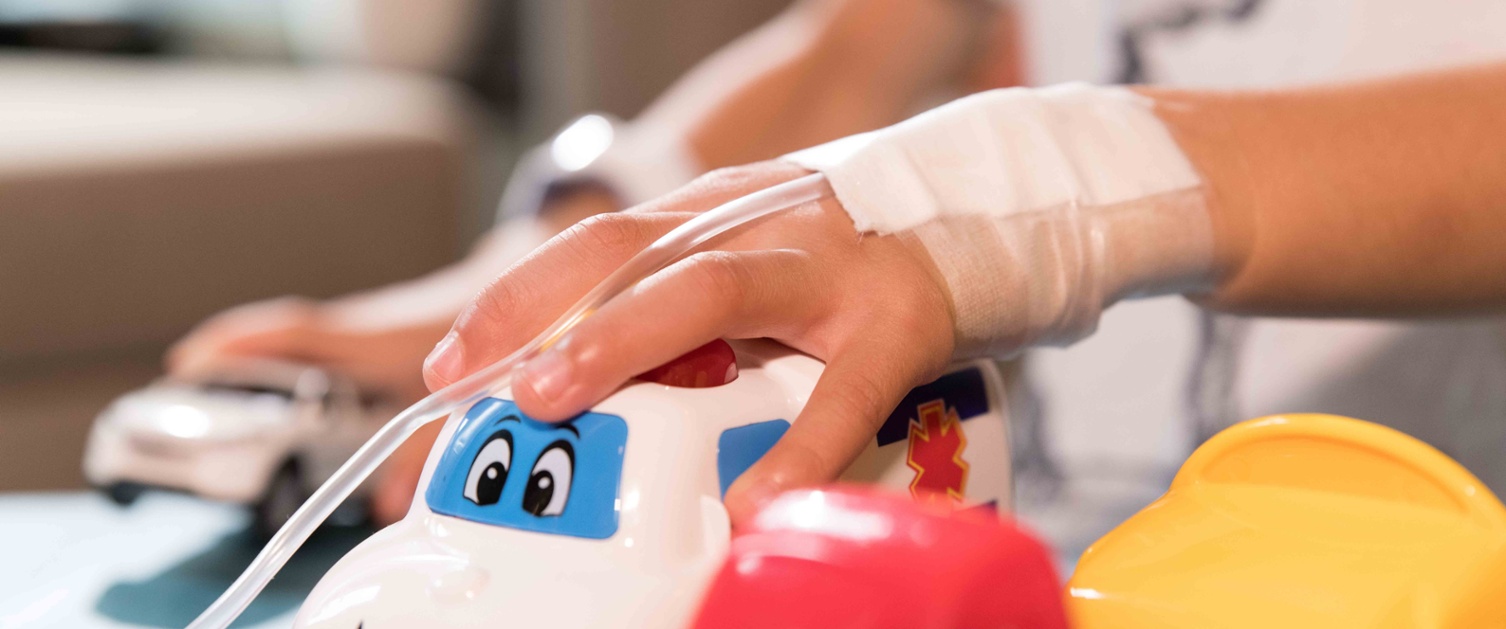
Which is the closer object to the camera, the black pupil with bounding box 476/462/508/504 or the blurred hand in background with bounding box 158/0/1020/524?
the black pupil with bounding box 476/462/508/504

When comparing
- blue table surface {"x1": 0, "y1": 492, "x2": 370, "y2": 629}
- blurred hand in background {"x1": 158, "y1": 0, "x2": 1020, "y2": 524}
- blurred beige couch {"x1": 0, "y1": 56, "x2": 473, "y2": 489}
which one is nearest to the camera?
blue table surface {"x1": 0, "y1": 492, "x2": 370, "y2": 629}

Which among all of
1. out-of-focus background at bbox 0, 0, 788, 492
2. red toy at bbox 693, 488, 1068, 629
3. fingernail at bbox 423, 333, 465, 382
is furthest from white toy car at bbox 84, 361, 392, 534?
out-of-focus background at bbox 0, 0, 788, 492

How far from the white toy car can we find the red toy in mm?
386

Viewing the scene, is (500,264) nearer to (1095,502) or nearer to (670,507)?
(1095,502)

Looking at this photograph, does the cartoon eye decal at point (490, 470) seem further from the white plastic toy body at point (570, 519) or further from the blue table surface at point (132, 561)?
the blue table surface at point (132, 561)

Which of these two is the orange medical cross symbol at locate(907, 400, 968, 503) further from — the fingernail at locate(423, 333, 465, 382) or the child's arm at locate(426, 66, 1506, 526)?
the fingernail at locate(423, 333, 465, 382)

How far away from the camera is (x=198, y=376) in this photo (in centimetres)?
65

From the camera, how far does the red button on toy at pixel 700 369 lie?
32cm

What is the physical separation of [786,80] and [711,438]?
2.25 feet

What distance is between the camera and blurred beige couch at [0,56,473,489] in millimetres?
1207

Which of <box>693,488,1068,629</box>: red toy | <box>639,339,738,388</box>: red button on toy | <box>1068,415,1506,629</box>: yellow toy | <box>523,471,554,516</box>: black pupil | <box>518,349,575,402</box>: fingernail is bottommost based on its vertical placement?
<box>1068,415,1506,629</box>: yellow toy

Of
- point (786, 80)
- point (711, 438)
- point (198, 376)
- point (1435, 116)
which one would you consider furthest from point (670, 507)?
point (786, 80)

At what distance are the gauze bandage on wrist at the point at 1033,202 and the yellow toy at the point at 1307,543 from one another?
7 centimetres

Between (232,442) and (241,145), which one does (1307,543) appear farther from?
(241,145)
